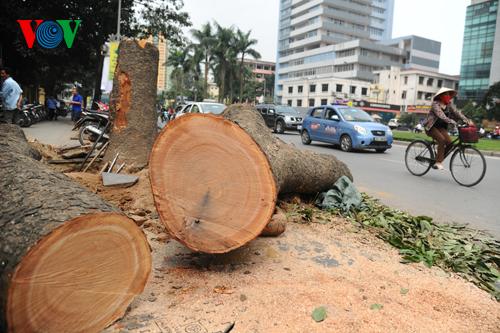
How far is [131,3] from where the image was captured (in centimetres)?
2153

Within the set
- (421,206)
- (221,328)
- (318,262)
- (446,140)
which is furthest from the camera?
(446,140)

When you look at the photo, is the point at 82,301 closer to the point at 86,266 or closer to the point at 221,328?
the point at 86,266

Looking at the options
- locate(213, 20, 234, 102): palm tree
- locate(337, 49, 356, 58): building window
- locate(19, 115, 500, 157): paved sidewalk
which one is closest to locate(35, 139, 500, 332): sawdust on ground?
locate(19, 115, 500, 157): paved sidewalk

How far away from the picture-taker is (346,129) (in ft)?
41.7

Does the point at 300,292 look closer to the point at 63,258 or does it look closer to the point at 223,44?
the point at 63,258

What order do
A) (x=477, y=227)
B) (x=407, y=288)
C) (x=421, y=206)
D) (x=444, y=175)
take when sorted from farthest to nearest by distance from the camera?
(x=444, y=175)
(x=421, y=206)
(x=477, y=227)
(x=407, y=288)

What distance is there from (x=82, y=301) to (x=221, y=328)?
2.40ft

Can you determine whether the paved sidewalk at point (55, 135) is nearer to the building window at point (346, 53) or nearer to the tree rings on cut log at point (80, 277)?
the tree rings on cut log at point (80, 277)

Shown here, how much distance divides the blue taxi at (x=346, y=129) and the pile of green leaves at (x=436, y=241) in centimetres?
799

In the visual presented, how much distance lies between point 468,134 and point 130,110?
19.1 ft

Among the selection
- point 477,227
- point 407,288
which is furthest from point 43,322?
point 477,227

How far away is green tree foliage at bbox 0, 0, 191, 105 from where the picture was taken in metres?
17.5

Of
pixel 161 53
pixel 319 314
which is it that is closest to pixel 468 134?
pixel 319 314

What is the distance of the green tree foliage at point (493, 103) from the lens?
42.9 metres
